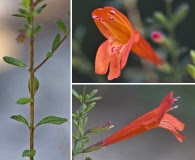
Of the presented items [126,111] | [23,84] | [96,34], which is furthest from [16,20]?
[126,111]

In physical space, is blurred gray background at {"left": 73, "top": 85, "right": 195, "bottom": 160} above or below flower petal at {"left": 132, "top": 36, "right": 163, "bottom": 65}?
below

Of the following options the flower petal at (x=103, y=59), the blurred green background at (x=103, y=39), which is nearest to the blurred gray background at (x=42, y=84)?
the blurred green background at (x=103, y=39)

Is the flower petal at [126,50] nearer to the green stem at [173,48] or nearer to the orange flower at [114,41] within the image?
the orange flower at [114,41]

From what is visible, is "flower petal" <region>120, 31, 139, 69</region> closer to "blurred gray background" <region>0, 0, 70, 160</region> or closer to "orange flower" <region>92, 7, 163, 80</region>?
"orange flower" <region>92, 7, 163, 80</region>

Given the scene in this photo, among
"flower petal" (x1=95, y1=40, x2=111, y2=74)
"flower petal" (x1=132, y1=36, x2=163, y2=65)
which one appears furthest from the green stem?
"flower petal" (x1=95, y1=40, x2=111, y2=74)

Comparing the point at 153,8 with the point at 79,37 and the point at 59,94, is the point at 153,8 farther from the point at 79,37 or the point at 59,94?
the point at 59,94

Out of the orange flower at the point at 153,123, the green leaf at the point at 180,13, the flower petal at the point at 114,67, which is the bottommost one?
the orange flower at the point at 153,123

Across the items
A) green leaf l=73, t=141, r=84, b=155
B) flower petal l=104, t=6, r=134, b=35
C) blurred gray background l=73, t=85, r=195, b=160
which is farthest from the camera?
blurred gray background l=73, t=85, r=195, b=160
